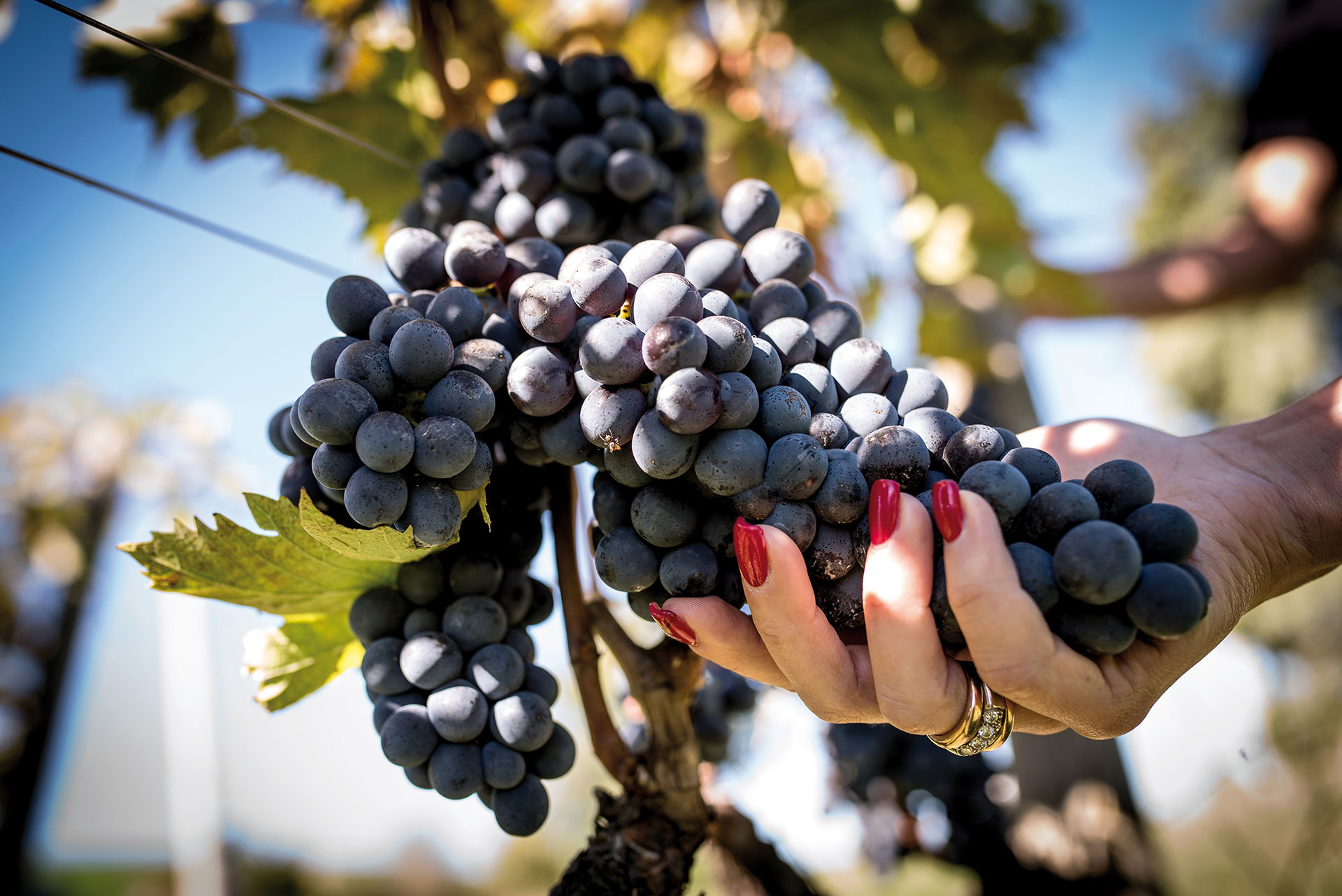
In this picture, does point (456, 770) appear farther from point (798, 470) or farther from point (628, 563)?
point (798, 470)

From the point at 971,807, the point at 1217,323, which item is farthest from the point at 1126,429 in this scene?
the point at 1217,323

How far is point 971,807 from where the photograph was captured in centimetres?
143

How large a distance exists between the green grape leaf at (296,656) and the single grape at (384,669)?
0.35 ft

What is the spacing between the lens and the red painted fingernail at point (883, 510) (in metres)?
0.51

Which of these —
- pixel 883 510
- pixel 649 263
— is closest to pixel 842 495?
pixel 883 510

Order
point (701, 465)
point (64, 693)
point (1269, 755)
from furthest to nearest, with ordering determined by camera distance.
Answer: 1. point (64, 693)
2. point (1269, 755)
3. point (701, 465)

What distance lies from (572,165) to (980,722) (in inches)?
26.7

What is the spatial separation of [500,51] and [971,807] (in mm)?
1666

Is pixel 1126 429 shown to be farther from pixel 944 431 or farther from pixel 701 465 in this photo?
pixel 701 465

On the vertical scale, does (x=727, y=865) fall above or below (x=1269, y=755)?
above

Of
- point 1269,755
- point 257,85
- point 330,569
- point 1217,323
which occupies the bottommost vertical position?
point 1269,755

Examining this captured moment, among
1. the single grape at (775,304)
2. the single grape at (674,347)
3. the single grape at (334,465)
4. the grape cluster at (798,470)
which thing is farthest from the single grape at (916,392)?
the single grape at (334,465)

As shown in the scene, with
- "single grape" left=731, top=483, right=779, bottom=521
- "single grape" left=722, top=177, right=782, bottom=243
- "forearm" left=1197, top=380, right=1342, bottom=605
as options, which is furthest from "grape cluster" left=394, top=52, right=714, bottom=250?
"forearm" left=1197, top=380, right=1342, bottom=605

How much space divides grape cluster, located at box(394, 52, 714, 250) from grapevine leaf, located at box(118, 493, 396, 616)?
38cm
